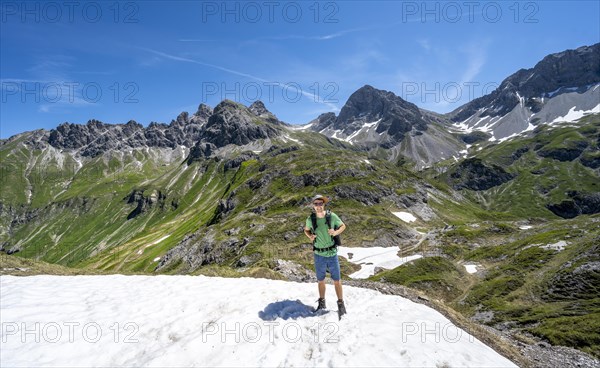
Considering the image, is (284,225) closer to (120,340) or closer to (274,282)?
(274,282)

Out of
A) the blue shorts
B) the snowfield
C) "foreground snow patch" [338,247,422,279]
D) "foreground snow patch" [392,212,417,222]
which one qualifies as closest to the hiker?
the blue shorts

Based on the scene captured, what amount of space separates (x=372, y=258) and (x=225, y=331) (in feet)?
216

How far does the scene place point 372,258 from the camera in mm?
74875

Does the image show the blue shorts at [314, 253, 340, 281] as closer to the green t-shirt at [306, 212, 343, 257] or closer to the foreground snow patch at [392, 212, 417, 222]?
the green t-shirt at [306, 212, 343, 257]

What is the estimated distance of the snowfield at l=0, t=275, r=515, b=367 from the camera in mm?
11406

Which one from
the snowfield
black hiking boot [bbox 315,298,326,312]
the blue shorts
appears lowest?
the snowfield

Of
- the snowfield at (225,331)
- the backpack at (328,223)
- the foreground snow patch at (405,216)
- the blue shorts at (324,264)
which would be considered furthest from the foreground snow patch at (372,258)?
the backpack at (328,223)

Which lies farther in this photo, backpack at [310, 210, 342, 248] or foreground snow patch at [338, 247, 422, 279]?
foreground snow patch at [338, 247, 422, 279]

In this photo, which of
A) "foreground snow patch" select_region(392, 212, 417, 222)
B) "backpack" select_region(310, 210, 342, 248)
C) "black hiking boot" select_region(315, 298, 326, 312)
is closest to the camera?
"backpack" select_region(310, 210, 342, 248)

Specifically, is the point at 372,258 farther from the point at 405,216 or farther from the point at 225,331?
the point at 225,331

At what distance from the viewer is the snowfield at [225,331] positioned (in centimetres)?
1141

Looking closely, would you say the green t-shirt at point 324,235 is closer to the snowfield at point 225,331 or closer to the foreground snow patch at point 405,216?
the snowfield at point 225,331

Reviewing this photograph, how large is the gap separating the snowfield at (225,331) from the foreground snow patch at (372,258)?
48106 millimetres

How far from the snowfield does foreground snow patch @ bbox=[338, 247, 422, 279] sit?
1894 inches
